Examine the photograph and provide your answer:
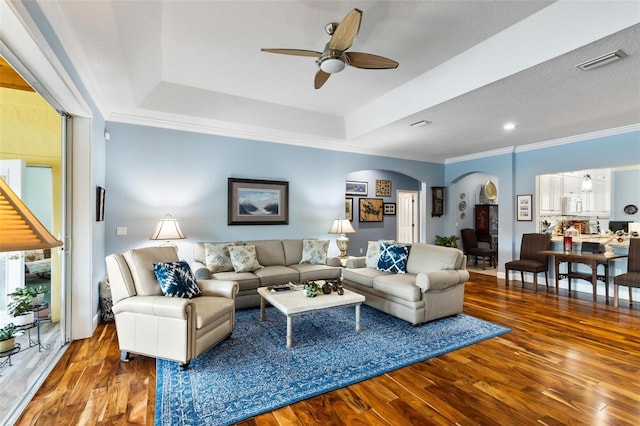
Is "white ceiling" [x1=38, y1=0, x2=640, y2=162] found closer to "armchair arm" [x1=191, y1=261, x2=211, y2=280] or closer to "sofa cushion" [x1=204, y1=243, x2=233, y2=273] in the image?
"sofa cushion" [x1=204, y1=243, x2=233, y2=273]

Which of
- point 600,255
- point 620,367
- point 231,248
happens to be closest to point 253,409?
point 231,248

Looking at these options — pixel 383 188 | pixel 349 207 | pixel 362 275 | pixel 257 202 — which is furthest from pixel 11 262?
pixel 383 188

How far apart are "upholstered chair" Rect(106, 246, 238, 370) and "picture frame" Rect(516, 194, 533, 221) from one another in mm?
5907

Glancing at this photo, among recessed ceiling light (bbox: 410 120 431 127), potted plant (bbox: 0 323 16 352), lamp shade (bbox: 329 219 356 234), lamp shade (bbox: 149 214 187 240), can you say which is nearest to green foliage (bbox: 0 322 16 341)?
potted plant (bbox: 0 323 16 352)

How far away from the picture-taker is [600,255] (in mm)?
4754

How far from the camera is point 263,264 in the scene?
4.71 meters

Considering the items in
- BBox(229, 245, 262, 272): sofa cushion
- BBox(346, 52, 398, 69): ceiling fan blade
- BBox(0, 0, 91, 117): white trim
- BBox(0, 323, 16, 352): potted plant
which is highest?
BBox(346, 52, 398, 69): ceiling fan blade

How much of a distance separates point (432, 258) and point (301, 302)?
77.7 inches

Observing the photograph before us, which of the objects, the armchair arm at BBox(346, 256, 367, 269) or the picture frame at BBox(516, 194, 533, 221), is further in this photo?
the picture frame at BBox(516, 194, 533, 221)

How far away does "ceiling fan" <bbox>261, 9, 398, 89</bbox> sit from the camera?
2.12 meters

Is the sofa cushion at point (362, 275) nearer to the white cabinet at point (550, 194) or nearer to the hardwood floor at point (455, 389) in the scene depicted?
the hardwood floor at point (455, 389)

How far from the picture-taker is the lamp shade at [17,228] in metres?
0.92

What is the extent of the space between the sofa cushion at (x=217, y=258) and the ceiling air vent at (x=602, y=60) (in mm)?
4516

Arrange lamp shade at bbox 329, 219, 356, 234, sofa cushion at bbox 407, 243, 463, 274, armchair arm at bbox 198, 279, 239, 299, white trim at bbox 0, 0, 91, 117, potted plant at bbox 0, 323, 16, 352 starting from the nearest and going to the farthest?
white trim at bbox 0, 0, 91, 117 → potted plant at bbox 0, 323, 16, 352 → armchair arm at bbox 198, 279, 239, 299 → sofa cushion at bbox 407, 243, 463, 274 → lamp shade at bbox 329, 219, 356, 234
